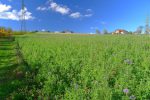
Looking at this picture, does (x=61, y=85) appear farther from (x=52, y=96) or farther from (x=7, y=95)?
(x=7, y=95)

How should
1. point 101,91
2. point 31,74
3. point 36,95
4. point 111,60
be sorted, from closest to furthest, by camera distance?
point 101,91
point 36,95
point 111,60
point 31,74

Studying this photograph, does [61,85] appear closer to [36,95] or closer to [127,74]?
[36,95]

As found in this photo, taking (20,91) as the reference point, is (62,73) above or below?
above

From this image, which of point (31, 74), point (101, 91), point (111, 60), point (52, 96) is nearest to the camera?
point (101, 91)

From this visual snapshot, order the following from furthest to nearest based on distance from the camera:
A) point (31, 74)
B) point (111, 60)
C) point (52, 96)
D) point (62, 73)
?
point (31, 74), point (111, 60), point (62, 73), point (52, 96)

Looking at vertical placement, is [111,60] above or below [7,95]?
above

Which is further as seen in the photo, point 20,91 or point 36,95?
point 20,91

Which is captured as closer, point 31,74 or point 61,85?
point 61,85

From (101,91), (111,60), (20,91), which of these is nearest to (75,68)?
(111,60)

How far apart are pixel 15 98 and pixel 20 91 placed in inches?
36.3

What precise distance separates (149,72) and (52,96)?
3214 millimetres

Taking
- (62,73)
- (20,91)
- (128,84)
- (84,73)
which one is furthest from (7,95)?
(128,84)

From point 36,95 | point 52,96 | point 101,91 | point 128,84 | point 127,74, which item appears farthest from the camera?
point 36,95

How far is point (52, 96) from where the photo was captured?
9.56 meters
